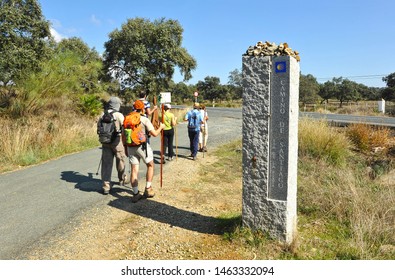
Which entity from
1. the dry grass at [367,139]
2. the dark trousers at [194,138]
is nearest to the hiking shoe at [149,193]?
the dark trousers at [194,138]

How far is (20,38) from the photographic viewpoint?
39.4ft

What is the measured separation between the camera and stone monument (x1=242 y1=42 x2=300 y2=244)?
3414 mm

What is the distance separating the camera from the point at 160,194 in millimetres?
5809

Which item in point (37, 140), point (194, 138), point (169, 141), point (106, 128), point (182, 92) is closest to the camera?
point (106, 128)

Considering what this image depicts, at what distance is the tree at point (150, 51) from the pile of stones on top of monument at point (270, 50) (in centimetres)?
2192

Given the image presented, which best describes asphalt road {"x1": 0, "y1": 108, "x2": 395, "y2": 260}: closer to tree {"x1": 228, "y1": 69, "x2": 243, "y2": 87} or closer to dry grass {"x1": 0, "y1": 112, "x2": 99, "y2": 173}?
dry grass {"x1": 0, "y1": 112, "x2": 99, "y2": 173}

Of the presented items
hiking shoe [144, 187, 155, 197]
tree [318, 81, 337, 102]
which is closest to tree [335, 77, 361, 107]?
tree [318, 81, 337, 102]

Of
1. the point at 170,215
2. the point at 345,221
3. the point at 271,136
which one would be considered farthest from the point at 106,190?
the point at 345,221

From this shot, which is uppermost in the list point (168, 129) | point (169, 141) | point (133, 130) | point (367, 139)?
point (133, 130)

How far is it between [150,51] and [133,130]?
2163cm

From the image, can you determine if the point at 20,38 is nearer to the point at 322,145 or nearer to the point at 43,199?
the point at 43,199

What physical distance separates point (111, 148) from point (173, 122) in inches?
117

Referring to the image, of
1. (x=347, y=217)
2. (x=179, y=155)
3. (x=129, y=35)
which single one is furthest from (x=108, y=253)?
(x=129, y=35)

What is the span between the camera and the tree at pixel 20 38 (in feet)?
36.9
